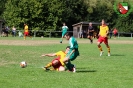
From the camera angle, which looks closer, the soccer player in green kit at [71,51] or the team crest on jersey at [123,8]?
the soccer player in green kit at [71,51]

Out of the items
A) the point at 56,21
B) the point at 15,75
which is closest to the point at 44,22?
the point at 56,21

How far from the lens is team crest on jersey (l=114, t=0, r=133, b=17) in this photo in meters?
80.8

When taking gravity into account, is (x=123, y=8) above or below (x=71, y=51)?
above

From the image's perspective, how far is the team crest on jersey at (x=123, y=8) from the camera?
80.8 m

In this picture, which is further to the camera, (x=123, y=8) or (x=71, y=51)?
(x=123, y=8)

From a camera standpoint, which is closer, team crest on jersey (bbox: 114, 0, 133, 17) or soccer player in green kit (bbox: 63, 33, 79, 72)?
soccer player in green kit (bbox: 63, 33, 79, 72)

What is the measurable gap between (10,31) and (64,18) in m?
15.7

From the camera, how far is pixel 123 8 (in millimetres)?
82312

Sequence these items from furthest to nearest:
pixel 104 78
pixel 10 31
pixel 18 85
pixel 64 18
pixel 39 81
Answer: pixel 64 18 → pixel 10 31 → pixel 104 78 → pixel 39 81 → pixel 18 85

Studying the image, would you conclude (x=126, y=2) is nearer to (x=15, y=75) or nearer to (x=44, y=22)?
(x=44, y=22)

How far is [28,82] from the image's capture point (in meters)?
11.0

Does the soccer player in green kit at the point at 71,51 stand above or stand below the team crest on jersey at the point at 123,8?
below

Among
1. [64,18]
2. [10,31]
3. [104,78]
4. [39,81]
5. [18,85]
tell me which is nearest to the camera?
[18,85]

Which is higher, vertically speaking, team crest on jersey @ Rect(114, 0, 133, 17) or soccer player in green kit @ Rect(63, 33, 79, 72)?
team crest on jersey @ Rect(114, 0, 133, 17)
